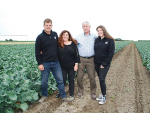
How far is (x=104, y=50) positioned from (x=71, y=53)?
36.9 inches

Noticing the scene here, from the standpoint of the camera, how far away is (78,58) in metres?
3.98

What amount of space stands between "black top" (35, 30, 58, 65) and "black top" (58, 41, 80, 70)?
208 mm

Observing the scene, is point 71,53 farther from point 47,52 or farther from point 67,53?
point 47,52

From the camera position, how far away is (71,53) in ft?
12.6

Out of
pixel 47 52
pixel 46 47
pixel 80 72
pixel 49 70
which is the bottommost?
pixel 80 72

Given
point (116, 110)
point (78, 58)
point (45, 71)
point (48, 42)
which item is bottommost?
point (116, 110)

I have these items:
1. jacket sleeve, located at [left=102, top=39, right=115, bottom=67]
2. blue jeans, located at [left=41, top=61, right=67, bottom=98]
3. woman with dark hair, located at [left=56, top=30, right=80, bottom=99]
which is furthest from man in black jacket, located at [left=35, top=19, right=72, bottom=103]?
jacket sleeve, located at [left=102, top=39, right=115, bottom=67]

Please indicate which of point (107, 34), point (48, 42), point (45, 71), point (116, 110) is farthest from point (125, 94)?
point (48, 42)

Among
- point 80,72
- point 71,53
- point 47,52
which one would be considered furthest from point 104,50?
point 47,52

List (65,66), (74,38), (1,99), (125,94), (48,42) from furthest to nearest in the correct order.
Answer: (125,94) < (74,38) < (65,66) < (48,42) < (1,99)

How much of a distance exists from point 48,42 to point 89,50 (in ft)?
4.19

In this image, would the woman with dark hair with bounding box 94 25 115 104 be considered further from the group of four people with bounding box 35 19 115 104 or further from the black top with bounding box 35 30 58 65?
the black top with bounding box 35 30 58 65

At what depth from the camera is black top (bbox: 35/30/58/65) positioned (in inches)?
138

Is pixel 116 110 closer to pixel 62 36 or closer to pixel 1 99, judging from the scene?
pixel 62 36
